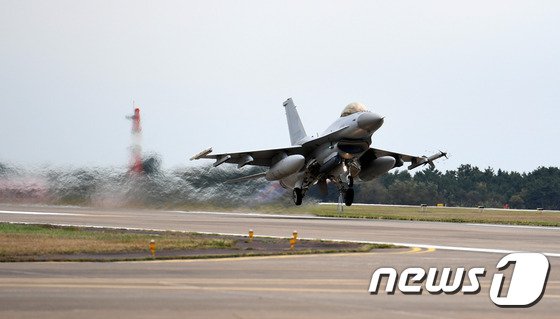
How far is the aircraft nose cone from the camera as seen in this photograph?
50.1 metres

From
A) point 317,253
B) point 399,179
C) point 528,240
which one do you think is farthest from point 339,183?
point 399,179

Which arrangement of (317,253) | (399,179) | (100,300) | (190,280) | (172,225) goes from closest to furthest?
(100,300)
(190,280)
(317,253)
(172,225)
(399,179)

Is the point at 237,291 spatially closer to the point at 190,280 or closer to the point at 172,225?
the point at 190,280

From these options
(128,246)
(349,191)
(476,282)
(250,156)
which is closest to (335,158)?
(349,191)

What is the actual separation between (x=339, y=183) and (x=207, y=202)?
27.9 feet

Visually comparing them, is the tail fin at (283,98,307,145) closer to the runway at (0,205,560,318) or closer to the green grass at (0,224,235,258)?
the green grass at (0,224,235,258)

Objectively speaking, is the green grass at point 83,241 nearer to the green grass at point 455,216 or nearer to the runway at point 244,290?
the runway at point 244,290

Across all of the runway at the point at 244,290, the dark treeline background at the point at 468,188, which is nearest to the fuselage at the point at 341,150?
the runway at the point at 244,290

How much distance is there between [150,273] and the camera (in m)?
17.9

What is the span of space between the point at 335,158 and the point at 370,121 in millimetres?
3669

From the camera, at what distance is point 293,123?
65.3 metres

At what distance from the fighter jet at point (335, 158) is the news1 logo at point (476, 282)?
30.5 meters

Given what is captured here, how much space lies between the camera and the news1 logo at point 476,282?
582 inches

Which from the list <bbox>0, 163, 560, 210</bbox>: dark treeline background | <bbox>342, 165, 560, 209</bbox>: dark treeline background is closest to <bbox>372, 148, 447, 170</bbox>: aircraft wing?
<bbox>0, 163, 560, 210</bbox>: dark treeline background
